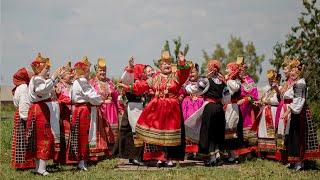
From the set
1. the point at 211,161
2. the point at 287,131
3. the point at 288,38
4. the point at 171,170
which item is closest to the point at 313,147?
the point at 287,131

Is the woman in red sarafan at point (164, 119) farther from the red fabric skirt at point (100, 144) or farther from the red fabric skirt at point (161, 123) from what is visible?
the red fabric skirt at point (100, 144)

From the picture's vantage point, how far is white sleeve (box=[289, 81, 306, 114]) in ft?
26.3

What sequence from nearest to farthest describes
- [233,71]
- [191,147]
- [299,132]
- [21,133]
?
[299,132]
[21,133]
[233,71]
[191,147]

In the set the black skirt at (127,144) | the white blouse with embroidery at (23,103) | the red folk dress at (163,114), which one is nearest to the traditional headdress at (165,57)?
the red folk dress at (163,114)

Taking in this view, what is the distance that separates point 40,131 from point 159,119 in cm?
197

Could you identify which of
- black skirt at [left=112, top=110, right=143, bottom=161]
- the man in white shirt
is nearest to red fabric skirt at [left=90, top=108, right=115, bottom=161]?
the man in white shirt

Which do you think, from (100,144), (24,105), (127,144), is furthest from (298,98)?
(24,105)

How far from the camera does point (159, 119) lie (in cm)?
851

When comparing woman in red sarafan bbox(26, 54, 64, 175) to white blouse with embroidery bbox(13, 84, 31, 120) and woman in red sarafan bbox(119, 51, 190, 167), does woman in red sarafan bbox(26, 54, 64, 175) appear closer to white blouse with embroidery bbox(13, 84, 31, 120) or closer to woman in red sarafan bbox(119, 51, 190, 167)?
white blouse with embroidery bbox(13, 84, 31, 120)

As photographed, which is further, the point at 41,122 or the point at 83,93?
the point at 83,93

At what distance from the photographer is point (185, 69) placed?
27.5ft

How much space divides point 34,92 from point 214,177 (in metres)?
3.09

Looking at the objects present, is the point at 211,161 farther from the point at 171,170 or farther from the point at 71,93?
the point at 71,93

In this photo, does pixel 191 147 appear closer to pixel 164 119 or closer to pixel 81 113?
pixel 164 119
